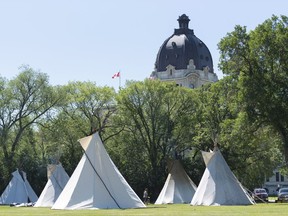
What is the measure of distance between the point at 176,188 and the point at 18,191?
16749 millimetres

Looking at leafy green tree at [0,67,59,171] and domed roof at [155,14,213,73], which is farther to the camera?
domed roof at [155,14,213,73]

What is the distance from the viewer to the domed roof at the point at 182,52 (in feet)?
450

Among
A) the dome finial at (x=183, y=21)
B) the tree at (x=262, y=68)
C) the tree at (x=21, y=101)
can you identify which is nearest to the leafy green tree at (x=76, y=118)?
the tree at (x=21, y=101)

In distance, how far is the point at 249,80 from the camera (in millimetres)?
45281

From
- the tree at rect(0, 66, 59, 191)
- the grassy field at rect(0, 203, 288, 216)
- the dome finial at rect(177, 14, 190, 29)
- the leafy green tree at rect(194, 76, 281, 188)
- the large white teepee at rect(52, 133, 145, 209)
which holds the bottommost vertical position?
the grassy field at rect(0, 203, 288, 216)

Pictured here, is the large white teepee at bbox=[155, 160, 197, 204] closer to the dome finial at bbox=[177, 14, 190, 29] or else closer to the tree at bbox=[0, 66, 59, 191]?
the tree at bbox=[0, 66, 59, 191]

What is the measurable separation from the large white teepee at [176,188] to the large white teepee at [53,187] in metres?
7.96

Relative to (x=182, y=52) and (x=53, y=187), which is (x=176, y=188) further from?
(x=182, y=52)

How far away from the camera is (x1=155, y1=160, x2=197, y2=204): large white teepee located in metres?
49.8

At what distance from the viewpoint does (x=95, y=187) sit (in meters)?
36.2

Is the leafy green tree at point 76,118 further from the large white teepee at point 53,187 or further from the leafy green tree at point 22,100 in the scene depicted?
the large white teepee at point 53,187

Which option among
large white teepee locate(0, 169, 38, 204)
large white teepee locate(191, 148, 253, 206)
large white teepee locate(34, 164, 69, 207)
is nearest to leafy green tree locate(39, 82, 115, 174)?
large white teepee locate(0, 169, 38, 204)

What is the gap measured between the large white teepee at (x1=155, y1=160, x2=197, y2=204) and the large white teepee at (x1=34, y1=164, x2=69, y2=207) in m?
7.96

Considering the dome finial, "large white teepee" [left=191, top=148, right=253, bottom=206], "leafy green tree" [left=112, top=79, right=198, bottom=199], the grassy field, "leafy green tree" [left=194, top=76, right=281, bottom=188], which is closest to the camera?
the grassy field
